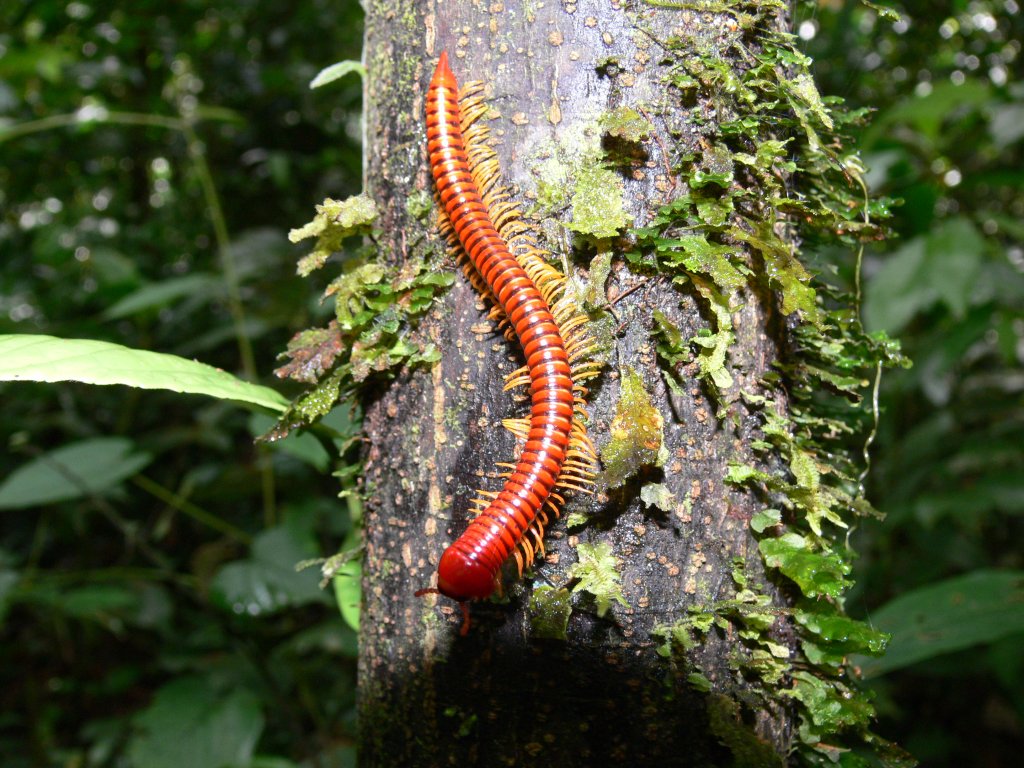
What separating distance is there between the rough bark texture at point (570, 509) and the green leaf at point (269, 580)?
1725mm

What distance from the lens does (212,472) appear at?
14.8 ft

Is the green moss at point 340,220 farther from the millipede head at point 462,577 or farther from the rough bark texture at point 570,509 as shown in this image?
the millipede head at point 462,577

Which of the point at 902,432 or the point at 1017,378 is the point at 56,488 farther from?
the point at 1017,378

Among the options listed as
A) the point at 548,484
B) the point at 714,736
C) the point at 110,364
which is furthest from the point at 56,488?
the point at 714,736

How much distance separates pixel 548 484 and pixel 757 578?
424mm

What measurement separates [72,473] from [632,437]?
2.78 m

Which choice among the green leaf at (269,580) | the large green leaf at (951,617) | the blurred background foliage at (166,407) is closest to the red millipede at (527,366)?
the large green leaf at (951,617)

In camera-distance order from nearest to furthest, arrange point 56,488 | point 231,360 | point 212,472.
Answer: point 56,488
point 212,472
point 231,360

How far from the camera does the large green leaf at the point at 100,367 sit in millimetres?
1077

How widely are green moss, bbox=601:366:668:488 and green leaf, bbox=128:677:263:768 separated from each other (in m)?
2.33

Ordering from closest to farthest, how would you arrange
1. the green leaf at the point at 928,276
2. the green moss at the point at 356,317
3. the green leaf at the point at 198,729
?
the green moss at the point at 356,317 < the green leaf at the point at 198,729 < the green leaf at the point at 928,276

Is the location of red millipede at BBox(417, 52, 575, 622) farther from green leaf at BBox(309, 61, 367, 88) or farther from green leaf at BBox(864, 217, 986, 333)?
green leaf at BBox(864, 217, 986, 333)

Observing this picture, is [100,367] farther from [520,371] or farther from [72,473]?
[72,473]

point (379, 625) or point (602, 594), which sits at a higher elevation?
point (602, 594)
